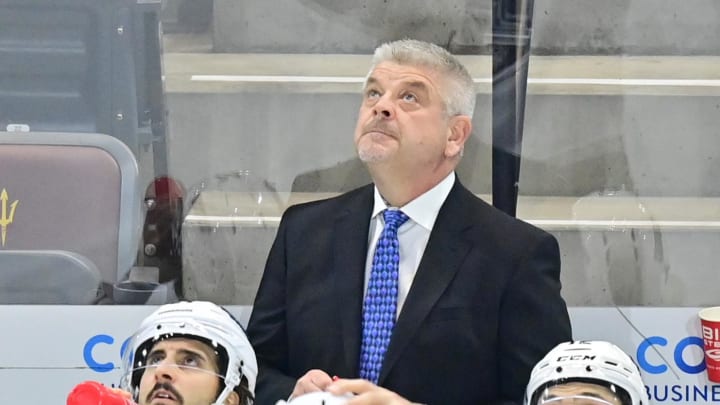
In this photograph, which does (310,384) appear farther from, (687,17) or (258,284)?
(687,17)

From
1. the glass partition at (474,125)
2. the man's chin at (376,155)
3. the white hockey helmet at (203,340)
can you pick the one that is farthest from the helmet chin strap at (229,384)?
the glass partition at (474,125)

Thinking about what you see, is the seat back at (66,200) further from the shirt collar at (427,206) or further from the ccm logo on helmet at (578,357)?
the ccm logo on helmet at (578,357)

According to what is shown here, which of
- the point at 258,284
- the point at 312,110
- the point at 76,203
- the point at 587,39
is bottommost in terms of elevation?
the point at 258,284

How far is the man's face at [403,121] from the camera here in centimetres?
246

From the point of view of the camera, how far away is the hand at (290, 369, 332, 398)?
2229 millimetres

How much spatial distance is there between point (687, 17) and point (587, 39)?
0.23 meters

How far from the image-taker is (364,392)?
7.15ft

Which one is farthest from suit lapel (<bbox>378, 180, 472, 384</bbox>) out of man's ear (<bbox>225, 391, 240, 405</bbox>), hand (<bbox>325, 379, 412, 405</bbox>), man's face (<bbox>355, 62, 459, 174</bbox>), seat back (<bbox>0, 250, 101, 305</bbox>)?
seat back (<bbox>0, 250, 101, 305</bbox>)

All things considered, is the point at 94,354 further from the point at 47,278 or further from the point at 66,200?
the point at 66,200

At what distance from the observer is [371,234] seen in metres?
2.56

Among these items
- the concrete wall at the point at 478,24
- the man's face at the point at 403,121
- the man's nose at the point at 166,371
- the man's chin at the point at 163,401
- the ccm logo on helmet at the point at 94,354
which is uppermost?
the concrete wall at the point at 478,24

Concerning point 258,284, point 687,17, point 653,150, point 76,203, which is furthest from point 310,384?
point 687,17

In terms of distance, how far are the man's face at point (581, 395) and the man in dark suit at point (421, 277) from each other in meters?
0.27

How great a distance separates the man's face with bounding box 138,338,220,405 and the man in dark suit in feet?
0.77
